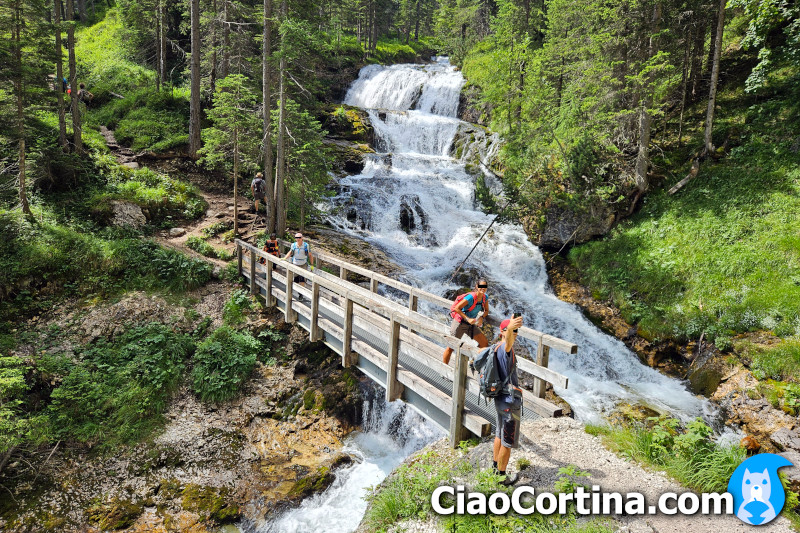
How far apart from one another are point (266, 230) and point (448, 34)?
50.7 meters

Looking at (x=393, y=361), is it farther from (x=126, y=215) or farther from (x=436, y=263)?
(x=126, y=215)

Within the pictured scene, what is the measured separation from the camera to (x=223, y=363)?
10539 millimetres

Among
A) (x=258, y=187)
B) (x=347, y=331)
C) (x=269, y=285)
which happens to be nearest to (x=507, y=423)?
(x=347, y=331)

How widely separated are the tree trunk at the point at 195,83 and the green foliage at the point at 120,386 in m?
11.4

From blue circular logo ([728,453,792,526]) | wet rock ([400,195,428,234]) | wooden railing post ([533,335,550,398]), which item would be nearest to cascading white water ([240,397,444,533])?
wooden railing post ([533,335,550,398])

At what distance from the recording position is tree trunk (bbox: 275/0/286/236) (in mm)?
13820

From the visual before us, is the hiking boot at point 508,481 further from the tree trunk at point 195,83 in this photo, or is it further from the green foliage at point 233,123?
the tree trunk at point 195,83

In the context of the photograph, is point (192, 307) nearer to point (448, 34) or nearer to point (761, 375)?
point (761, 375)

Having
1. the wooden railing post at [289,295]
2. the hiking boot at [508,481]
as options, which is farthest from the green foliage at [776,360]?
the wooden railing post at [289,295]

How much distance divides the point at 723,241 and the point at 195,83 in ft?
70.9

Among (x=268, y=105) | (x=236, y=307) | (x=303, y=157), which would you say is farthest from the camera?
(x=303, y=157)

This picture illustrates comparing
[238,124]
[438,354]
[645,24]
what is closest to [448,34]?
[645,24]

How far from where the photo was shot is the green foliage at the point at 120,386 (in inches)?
332

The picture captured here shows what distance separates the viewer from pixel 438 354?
6457 mm
